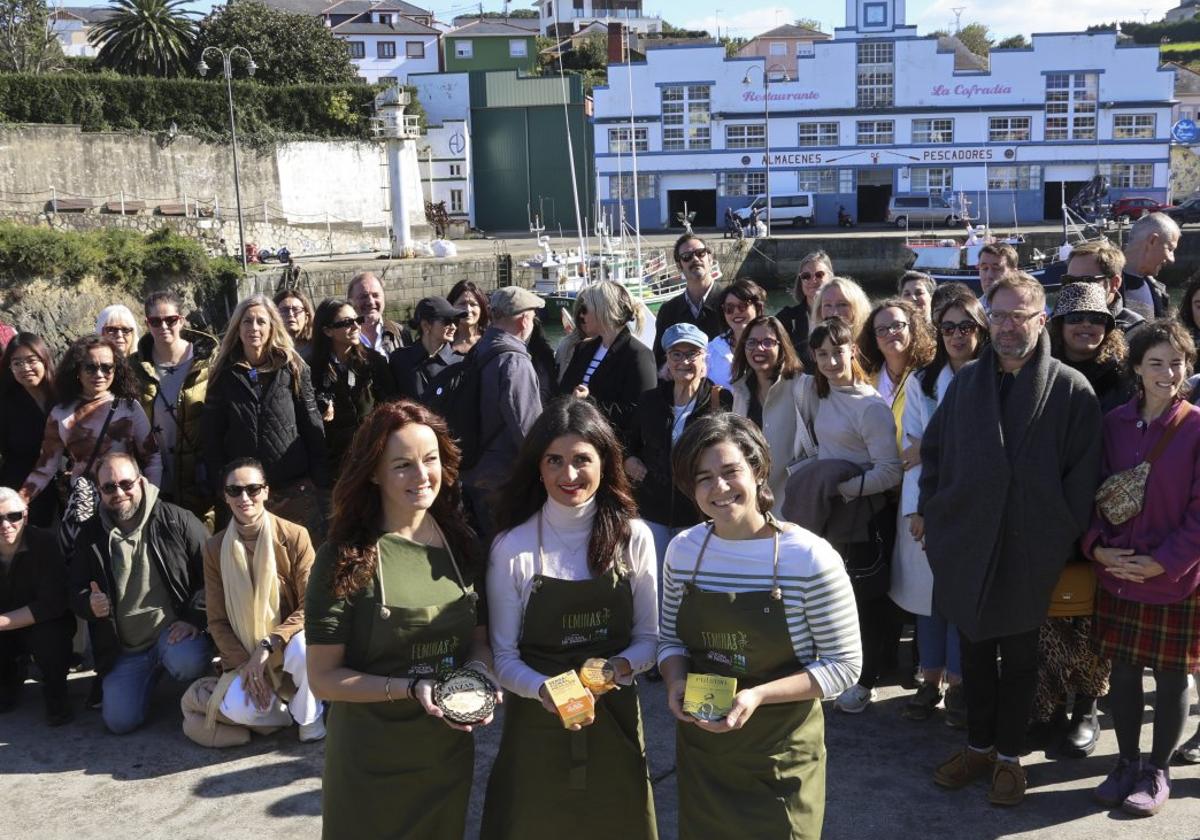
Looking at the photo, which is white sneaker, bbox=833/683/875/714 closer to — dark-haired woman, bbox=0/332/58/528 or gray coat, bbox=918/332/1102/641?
gray coat, bbox=918/332/1102/641

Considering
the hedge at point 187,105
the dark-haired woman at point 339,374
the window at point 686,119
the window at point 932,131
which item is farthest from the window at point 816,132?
the dark-haired woman at point 339,374

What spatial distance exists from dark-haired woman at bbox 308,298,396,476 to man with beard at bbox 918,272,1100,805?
2994 mm

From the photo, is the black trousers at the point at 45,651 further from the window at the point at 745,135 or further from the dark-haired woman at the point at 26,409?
the window at the point at 745,135

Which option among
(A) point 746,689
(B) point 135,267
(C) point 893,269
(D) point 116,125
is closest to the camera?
(A) point 746,689

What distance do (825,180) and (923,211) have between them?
15.6 ft

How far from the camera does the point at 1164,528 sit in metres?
3.63

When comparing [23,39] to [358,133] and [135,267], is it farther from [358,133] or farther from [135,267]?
[135,267]


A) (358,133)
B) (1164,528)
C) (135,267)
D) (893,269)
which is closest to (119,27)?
(358,133)

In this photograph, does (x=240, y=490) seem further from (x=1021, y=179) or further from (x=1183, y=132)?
(x=1183, y=132)

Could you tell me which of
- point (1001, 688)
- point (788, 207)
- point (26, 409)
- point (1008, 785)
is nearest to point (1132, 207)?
point (788, 207)

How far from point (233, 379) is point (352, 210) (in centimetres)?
3712

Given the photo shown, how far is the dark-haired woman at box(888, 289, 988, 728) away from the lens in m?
4.47

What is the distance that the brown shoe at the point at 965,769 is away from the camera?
389 cm

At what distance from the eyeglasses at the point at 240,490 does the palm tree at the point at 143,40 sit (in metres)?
43.6
